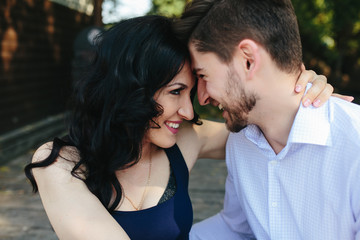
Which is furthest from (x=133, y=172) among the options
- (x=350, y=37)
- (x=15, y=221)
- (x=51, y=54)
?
(x=350, y=37)

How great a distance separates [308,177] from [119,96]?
3.19 ft

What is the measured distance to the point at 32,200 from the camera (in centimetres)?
402

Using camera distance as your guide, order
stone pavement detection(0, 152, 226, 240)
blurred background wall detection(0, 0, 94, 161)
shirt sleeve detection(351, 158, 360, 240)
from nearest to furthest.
→ shirt sleeve detection(351, 158, 360, 240)
stone pavement detection(0, 152, 226, 240)
blurred background wall detection(0, 0, 94, 161)

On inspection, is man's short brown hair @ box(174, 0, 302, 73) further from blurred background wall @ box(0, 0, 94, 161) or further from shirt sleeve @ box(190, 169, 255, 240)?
blurred background wall @ box(0, 0, 94, 161)

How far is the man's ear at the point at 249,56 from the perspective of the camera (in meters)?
1.74

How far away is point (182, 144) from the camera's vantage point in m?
2.26

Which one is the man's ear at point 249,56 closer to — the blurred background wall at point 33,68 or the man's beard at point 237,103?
the man's beard at point 237,103

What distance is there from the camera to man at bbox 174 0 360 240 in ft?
5.21

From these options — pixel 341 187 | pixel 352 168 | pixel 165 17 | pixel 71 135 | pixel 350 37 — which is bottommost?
pixel 350 37

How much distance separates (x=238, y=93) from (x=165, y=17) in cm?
58

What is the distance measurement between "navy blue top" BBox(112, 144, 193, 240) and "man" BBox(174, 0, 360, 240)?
0.31m

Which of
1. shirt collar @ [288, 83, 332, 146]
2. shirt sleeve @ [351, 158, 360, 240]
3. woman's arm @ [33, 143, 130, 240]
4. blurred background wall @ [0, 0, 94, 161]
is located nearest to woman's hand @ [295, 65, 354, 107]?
shirt collar @ [288, 83, 332, 146]

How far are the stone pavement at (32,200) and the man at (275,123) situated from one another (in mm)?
1794

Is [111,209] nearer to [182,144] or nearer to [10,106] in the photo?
[182,144]
